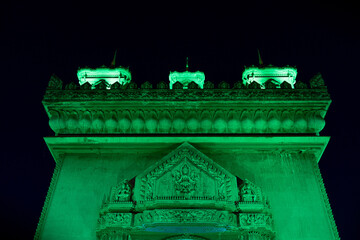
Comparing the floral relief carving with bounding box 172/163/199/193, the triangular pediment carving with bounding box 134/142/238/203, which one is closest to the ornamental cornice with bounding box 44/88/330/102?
the triangular pediment carving with bounding box 134/142/238/203

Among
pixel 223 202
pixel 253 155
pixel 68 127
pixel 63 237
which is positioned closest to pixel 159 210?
pixel 223 202

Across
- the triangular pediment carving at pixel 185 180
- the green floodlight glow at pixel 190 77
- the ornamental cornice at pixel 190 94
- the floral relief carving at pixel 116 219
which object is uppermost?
the green floodlight glow at pixel 190 77

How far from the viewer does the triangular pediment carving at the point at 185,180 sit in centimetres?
805

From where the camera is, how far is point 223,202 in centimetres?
786

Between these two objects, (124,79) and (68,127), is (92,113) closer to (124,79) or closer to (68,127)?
(68,127)

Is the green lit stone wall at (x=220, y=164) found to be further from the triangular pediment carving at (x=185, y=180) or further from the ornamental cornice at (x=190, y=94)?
the ornamental cornice at (x=190, y=94)

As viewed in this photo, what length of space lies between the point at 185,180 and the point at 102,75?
4801 millimetres

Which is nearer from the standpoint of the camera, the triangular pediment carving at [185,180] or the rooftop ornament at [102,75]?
the triangular pediment carving at [185,180]

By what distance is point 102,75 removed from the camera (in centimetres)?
1175

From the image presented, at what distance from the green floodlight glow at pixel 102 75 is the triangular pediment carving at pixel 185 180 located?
3823 millimetres

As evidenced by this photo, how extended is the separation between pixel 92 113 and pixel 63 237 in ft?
9.73

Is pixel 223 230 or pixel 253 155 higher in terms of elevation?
pixel 253 155

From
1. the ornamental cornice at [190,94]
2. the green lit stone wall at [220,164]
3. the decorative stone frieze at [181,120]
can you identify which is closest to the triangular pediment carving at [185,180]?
the green lit stone wall at [220,164]

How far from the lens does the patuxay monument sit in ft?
25.7
